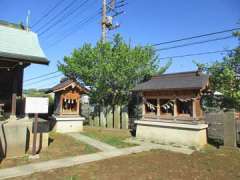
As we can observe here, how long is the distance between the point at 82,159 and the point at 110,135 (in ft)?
20.2

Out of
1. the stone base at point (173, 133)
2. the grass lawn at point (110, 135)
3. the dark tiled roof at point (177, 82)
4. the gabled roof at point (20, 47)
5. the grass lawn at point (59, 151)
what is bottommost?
the grass lawn at point (59, 151)

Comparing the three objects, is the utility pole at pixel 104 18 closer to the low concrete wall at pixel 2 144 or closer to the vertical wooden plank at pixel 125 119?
the vertical wooden plank at pixel 125 119

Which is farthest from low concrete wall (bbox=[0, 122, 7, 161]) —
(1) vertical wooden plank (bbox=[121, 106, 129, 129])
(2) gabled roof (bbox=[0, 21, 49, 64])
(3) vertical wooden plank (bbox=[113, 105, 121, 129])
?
(3) vertical wooden plank (bbox=[113, 105, 121, 129])

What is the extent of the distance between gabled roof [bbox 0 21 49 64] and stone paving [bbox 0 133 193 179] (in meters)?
4.33

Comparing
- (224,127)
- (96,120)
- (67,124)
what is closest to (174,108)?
(224,127)

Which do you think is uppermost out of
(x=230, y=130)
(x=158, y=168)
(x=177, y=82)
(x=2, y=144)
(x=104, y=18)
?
(x=104, y=18)

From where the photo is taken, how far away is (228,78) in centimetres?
1180

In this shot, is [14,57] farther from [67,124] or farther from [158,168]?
[67,124]

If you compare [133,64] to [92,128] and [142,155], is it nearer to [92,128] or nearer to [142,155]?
[92,128]

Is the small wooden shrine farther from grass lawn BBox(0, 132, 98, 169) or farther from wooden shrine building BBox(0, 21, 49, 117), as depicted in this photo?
wooden shrine building BBox(0, 21, 49, 117)

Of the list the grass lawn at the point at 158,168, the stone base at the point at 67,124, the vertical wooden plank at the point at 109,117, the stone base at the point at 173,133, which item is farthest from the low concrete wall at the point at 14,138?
the vertical wooden plank at the point at 109,117

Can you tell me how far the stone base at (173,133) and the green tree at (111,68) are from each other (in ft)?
12.0

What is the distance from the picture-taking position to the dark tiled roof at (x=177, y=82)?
476 inches

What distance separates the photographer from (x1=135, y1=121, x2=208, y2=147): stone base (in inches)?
463
